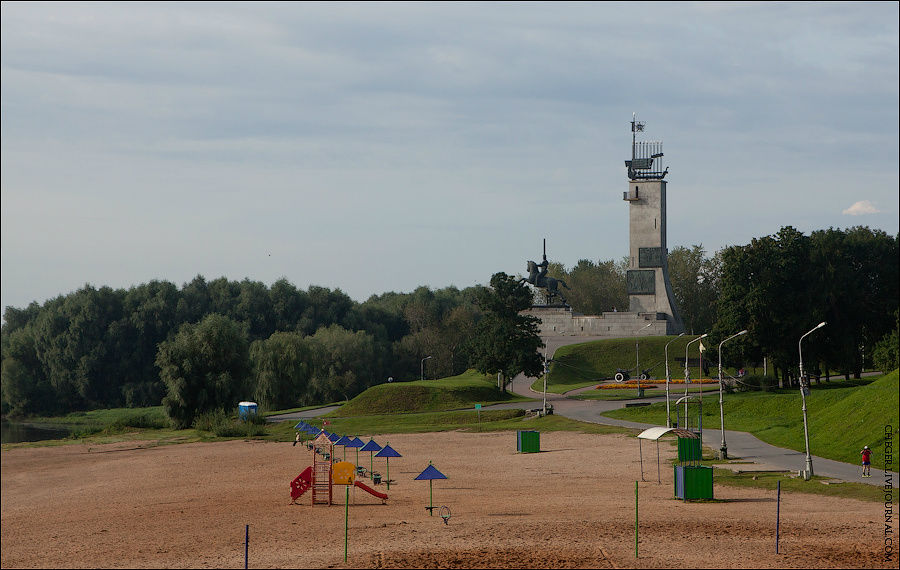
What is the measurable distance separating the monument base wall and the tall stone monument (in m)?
0.91

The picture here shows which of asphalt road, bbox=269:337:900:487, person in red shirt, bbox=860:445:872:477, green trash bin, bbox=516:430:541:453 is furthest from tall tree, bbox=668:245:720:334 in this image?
person in red shirt, bbox=860:445:872:477

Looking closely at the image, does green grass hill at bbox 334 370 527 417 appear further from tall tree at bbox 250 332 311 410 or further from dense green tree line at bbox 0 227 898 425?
tall tree at bbox 250 332 311 410


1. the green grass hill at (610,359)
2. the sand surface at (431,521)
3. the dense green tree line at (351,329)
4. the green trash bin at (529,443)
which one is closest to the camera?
the sand surface at (431,521)

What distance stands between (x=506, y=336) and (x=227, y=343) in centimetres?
2659

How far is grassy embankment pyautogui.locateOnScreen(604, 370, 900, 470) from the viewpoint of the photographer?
1785 inches

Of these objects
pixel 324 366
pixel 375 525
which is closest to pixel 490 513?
pixel 375 525

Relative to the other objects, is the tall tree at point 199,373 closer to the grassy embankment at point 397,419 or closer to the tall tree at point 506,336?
the grassy embankment at point 397,419

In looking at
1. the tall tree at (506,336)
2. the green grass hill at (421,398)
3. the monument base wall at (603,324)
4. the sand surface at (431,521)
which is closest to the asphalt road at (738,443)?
the green grass hill at (421,398)

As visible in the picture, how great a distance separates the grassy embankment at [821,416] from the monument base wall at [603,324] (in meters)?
38.4

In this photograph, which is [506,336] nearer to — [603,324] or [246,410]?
[246,410]

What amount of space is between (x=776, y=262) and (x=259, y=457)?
42728mm

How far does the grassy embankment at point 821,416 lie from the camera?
4534 cm

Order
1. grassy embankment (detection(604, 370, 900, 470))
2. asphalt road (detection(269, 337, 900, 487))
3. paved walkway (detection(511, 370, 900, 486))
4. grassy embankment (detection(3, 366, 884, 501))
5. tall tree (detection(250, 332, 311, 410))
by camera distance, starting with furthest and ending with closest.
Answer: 1. tall tree (detection(250, 332, 311, 410))
2. grassy embankment (detection(3, 366, 884, 501))
3. grassy embankment (detection(604, 370, 900, 470))
4. asphalt road (detection(269, 337, 900, 487))
5. paved walkway (detection(511, 370, 900, 486))

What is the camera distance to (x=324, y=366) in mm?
114938
